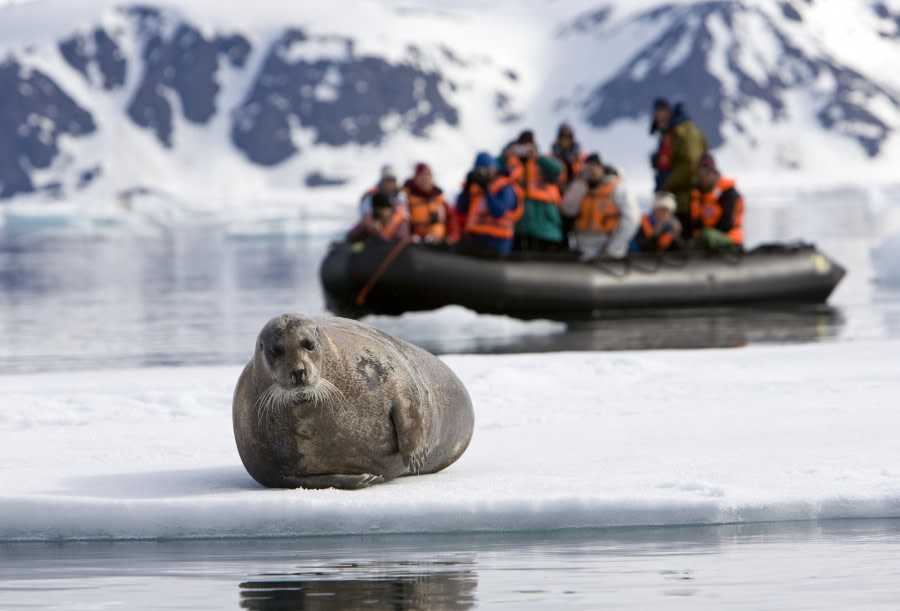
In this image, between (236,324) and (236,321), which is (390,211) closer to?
(236,324)

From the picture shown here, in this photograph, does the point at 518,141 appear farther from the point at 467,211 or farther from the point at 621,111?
the point at 621,111

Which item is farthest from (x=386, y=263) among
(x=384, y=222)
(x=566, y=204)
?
(x=566, y=204)

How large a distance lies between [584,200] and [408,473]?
33.6 ft

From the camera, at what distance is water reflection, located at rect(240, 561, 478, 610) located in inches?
168

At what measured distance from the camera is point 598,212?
15.9 metres

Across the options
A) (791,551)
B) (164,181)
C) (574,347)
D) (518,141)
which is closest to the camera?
(791,551)

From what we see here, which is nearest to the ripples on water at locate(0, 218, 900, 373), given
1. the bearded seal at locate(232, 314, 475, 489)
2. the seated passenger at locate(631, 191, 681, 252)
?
the seated passenger at locate(631, 191, 681, 252)

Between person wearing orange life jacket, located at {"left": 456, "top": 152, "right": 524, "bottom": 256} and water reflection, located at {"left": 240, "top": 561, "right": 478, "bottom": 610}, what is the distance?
9.90 metres

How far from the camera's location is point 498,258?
15.2 meters

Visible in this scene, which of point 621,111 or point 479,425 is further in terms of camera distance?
point 621,111

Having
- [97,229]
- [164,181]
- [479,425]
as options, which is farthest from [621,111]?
[479,425]

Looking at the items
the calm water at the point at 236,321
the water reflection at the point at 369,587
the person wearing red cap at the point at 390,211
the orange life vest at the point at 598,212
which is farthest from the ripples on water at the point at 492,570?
the orange life vest at the point at 598,212

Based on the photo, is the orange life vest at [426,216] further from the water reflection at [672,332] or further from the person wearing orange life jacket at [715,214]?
the person wearing orange life jacket at [715,214]

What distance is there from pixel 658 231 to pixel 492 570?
1197 cm
